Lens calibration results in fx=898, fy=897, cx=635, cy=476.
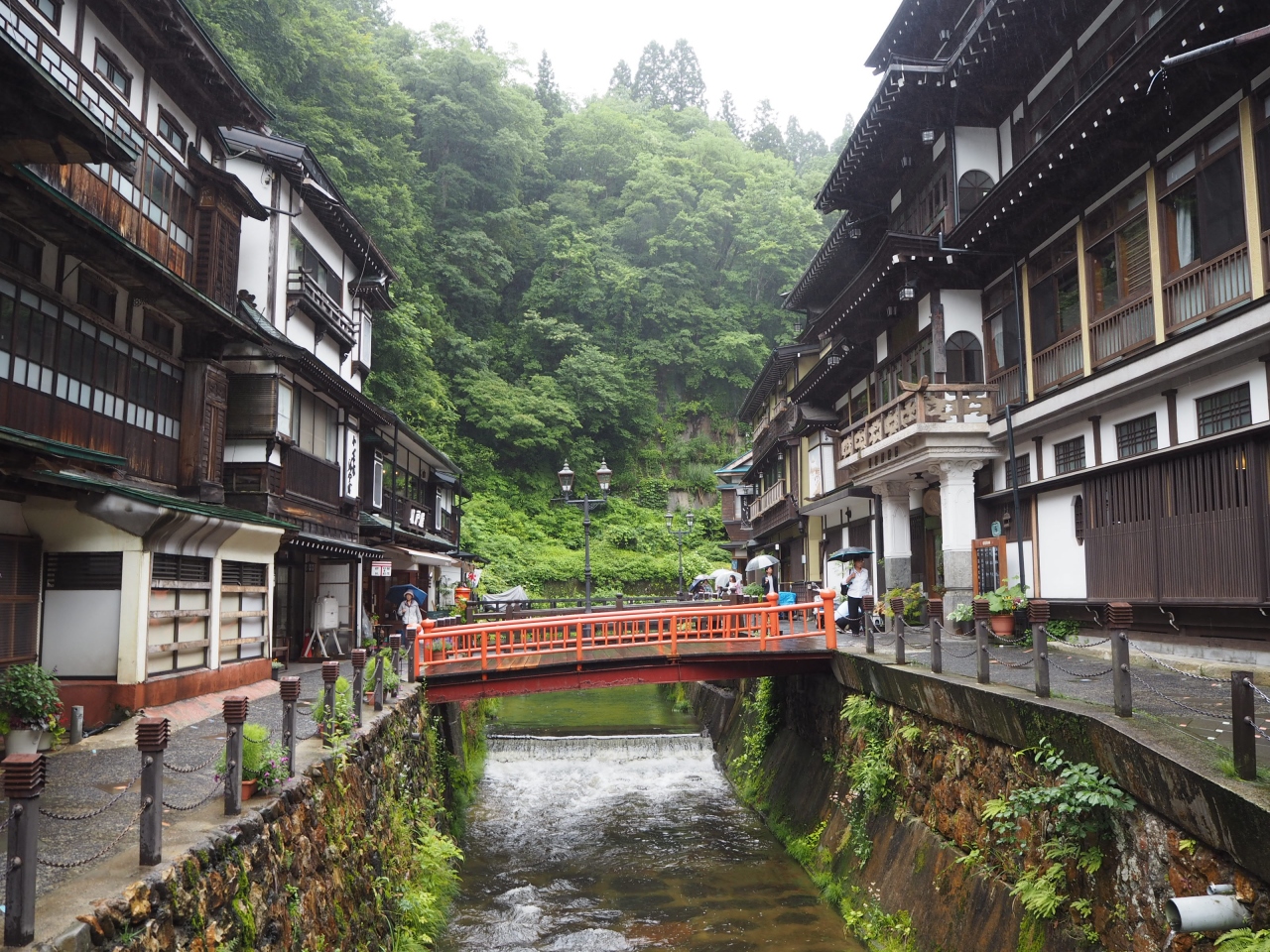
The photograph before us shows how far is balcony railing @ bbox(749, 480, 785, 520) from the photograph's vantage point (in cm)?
3888

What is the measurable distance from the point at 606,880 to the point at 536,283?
170 ft

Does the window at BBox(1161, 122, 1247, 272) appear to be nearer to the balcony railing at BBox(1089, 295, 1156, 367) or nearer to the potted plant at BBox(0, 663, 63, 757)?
the balcony railing at BBox(1089, 295, 1156, 367)

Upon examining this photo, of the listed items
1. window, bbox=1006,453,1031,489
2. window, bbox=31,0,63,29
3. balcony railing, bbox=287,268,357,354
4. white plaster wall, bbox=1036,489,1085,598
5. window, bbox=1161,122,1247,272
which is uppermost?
window, bbox=31,0,63,29

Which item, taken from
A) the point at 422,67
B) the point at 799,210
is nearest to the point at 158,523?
the point at 422,67

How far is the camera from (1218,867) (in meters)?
6.34

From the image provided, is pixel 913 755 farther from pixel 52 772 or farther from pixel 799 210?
pixel 799 210

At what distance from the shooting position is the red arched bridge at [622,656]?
660 inches

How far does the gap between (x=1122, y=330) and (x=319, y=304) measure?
18.4 meters

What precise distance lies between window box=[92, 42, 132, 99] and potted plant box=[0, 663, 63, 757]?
32.9 feet

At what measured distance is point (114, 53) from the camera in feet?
50.2

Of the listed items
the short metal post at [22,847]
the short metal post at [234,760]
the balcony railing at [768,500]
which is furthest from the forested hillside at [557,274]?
the short metal post at [22,847]

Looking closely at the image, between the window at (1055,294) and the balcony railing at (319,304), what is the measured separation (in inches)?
662

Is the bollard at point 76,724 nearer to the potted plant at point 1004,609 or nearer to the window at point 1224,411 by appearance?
the potted plant at point 1004,609

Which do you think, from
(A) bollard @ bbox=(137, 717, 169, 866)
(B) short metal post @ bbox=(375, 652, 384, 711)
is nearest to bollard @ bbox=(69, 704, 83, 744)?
(B) short metal post @ bbox=(375, 652, 384, 711)
